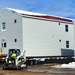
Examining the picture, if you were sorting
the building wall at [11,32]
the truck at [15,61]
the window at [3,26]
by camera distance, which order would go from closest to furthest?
the truck at [15,61], the building wall at [11,32], the window at [3,26]

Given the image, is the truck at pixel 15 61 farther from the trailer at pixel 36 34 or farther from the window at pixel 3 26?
the window at pixel 3 26

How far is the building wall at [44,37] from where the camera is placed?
3912cm

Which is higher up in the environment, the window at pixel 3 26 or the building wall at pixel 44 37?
the window at pixel 3 26

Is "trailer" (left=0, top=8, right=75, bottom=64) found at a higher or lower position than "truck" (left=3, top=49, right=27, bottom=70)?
higher

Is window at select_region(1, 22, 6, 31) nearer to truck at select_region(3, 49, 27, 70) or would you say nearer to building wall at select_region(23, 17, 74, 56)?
building wall at select_region(23, 17, 74, 56)

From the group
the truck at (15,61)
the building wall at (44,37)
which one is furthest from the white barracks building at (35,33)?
the truck at (15,61)

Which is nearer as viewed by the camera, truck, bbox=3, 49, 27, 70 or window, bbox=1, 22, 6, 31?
truck, bbox=3, 49, 27, 70

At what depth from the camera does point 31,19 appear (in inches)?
1564

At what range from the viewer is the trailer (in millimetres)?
38969

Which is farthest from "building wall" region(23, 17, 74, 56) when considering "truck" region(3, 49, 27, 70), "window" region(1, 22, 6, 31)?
"truck" region(3, 49, 27, 70)

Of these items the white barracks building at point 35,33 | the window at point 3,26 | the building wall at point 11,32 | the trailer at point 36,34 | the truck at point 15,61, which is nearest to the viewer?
the truck at point 15,61

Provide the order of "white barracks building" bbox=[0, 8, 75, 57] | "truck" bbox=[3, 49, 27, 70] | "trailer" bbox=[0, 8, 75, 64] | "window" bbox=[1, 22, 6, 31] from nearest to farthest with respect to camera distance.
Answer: "truck" bbox=[3, 49, 27, 70]
"trailer" bbox=[0, 8, 75, 64]
"white barracks building" bbox=[0, 8, 75, 57]
"window" bbox=[1, 22, 6, 31]

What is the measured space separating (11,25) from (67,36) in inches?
361

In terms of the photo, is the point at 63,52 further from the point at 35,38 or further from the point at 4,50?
the point at 4,50
